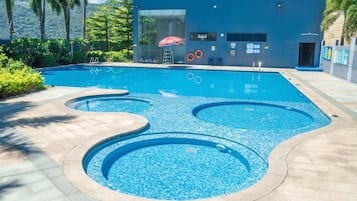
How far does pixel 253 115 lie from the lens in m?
9.00

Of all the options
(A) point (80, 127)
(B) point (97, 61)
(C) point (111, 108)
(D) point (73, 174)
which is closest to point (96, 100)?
(C) point (111, 108)

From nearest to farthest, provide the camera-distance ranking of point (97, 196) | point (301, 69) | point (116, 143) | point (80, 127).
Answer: point (97, 196)
point (116, 143)
point (80, 127)
point (301, 69)

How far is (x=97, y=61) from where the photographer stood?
80.9 feet

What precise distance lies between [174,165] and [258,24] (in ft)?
63.9

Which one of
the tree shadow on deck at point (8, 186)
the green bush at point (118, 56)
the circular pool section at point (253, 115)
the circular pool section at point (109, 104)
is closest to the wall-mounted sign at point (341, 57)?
the circular pool section at point (253, 115)

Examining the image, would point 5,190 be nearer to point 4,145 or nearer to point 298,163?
point 4,145

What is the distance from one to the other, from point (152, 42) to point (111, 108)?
16979 millimetres

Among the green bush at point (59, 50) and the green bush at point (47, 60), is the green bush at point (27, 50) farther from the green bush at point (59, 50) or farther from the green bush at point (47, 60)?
the green bush at point (59, 50)

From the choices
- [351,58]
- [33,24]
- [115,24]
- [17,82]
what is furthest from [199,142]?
[33,24]

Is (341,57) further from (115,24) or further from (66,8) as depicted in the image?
(115,24)

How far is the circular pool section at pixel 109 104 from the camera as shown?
9320 mm

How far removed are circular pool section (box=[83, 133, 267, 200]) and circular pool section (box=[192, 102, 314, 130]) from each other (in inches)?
80.1

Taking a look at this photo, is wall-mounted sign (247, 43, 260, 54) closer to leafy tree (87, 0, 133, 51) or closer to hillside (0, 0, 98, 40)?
leafy tree (87, 0, 133, 51)

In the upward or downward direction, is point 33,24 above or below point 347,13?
above
